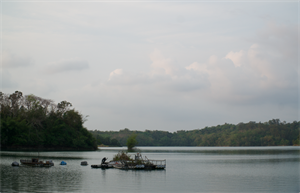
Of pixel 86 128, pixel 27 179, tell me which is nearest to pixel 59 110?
pixel 86 128

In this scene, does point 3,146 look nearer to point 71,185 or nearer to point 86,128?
point 86,128

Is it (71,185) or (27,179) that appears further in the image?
(27,179)

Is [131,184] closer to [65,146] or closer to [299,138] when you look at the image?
[65,146]

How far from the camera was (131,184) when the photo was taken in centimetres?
3178

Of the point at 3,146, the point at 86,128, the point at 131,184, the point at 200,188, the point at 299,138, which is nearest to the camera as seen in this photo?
the point at 200,188

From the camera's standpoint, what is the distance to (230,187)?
30562mm

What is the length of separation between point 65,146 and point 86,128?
13734 mm

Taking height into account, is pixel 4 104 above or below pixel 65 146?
above

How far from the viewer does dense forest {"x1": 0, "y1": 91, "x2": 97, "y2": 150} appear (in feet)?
307

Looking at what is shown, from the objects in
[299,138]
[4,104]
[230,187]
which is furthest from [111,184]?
[299,138]

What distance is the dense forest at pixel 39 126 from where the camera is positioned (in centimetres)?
9350

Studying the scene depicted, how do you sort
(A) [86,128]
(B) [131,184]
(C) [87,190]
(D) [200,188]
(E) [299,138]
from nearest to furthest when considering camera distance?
1. (C) [87,190]
2. (D) [200,188]
3. (B) [131,184]
4. (A) [86,128]
5. (E) [299,138]

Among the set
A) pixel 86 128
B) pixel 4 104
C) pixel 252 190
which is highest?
pixel 4 104

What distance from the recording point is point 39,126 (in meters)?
110
